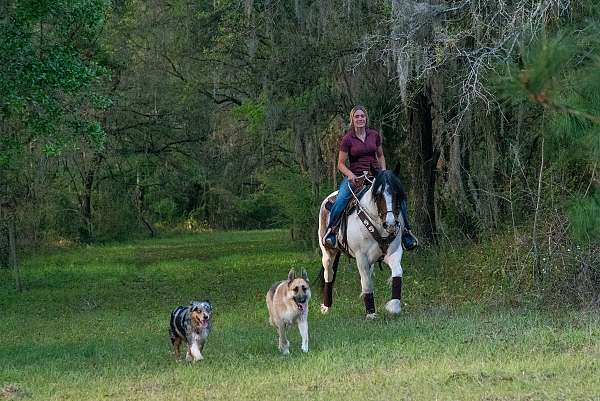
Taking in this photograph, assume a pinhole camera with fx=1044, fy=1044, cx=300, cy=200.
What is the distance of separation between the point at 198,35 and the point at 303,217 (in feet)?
26.6

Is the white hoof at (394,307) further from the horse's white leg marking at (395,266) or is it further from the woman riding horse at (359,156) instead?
the woman riding horse at (359,156)

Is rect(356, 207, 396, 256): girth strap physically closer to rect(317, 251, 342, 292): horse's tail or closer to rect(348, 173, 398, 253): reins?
rect(348, 173, 398, 253): reins

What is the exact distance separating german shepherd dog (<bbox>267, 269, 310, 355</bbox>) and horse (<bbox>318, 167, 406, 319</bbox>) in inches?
85.2

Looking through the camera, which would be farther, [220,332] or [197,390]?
[220,332]

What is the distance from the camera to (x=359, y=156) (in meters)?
14.1

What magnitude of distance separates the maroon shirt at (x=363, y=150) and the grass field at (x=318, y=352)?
80.7 inches

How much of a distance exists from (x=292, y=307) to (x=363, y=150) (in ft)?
12.0

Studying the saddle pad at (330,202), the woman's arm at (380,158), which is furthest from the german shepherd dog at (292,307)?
the saddle pad at (330,202)

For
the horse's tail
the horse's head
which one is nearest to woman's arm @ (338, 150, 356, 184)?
the horse's head

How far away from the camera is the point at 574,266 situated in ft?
45.3

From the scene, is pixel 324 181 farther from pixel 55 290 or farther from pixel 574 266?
pixel 574 266

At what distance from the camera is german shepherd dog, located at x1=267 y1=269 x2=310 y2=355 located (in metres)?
10.9

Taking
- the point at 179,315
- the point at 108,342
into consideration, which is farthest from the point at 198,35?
the point at 179,315

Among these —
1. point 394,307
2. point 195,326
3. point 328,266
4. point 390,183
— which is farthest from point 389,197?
point 195,326
